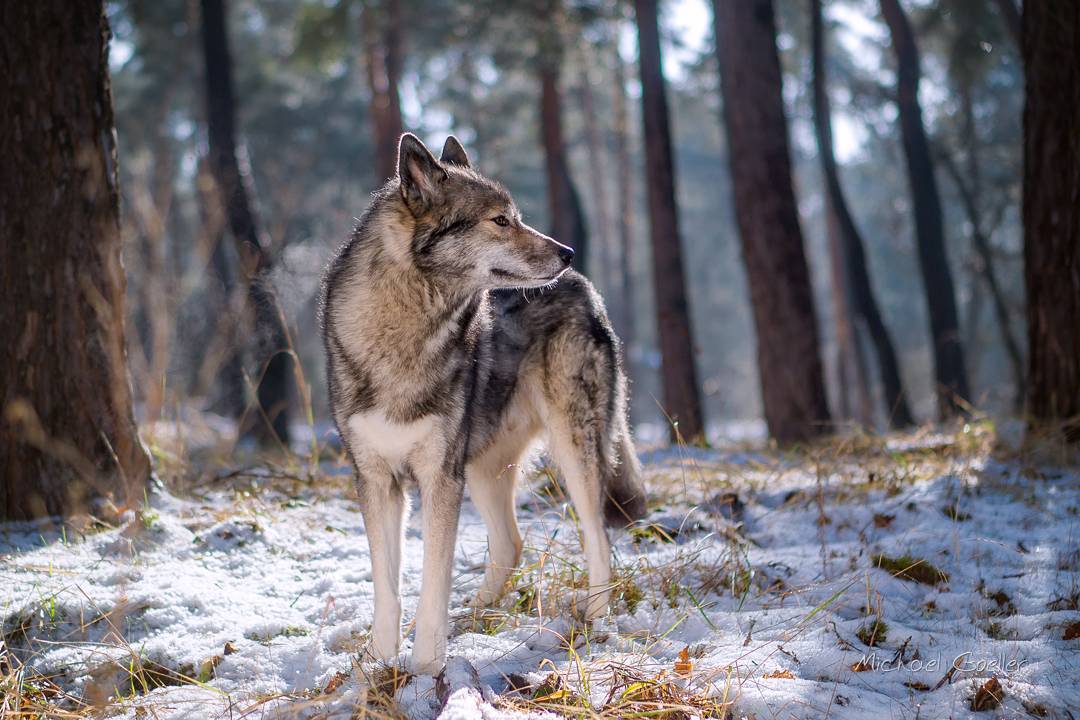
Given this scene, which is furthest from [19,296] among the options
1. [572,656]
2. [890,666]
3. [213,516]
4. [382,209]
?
[890,666]

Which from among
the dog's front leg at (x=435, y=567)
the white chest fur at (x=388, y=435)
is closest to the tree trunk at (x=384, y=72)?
the white chest fur at (x=388, y=435)

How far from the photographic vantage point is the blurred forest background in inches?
363

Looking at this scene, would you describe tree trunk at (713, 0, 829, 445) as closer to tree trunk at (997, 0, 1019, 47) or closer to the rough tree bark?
tree trunk at (997, 0, 1019, 47)

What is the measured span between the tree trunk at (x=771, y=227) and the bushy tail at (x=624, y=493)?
4746 mm

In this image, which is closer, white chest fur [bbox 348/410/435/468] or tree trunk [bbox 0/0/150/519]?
white chest fur [bbox 348/410/435/468]

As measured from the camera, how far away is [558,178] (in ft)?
53.0

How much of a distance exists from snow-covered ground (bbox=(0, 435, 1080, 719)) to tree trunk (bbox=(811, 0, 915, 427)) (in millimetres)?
7805

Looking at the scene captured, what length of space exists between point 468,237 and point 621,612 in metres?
1.70

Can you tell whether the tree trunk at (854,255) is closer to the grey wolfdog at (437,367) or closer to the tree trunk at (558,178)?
the tree trunk at (558,178)

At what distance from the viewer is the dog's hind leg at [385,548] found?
10.2 ft

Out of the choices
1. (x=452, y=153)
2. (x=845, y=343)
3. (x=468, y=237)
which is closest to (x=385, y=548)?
(x=468, y=237)

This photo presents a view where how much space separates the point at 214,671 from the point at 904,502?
371 centimetres

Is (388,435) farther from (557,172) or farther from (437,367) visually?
(557,172)

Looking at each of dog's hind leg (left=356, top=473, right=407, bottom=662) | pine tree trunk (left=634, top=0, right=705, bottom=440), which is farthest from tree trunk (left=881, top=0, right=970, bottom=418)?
dog's hind leg (left=356, top=473, right=407, bottom=662)
